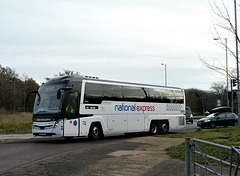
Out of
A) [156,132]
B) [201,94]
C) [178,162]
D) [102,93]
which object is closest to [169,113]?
[156,132]

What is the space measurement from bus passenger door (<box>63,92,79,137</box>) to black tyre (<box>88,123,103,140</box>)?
1.17m

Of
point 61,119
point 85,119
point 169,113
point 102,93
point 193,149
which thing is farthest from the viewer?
point 169,113

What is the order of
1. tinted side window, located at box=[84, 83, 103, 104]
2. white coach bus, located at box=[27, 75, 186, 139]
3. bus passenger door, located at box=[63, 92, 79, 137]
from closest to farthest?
1. bus passenger door, located at box=[63, 92, 79, 137]
2. white coach bus, located at box=[27, 75, 186, 139]
3. tinted side window, located at box=[84, 83, 103, 104]

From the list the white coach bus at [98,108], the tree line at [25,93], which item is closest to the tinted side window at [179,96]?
the white coach bus at [98,108]

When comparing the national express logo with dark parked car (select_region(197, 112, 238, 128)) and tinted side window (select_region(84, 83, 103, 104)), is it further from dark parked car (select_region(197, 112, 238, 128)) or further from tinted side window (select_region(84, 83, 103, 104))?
dark parked car (select_region(197, 112, 238, 128))

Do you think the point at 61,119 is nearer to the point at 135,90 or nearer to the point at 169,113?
the point at 135,90

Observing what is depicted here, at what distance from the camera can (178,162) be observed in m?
9.52

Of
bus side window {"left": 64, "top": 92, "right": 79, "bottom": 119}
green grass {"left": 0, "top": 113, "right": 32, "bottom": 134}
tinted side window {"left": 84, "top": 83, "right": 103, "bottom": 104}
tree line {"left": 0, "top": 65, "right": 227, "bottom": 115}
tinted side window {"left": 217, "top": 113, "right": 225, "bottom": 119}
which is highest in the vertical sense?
tree line {"left": 0, "top": 65, "right": 227, "bottom": 115}

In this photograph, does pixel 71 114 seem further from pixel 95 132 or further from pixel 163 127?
pixel 163 127

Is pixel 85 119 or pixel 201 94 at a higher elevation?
pixel 201 94

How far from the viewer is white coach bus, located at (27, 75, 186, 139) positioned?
1642cm

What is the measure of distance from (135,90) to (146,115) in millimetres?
1838

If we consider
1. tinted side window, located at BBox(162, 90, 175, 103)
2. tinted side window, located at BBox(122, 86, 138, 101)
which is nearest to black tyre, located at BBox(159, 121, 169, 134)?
tinted side window, located at BBox(162, 90, 175, 103)

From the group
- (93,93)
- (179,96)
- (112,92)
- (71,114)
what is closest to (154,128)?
(179,96)
